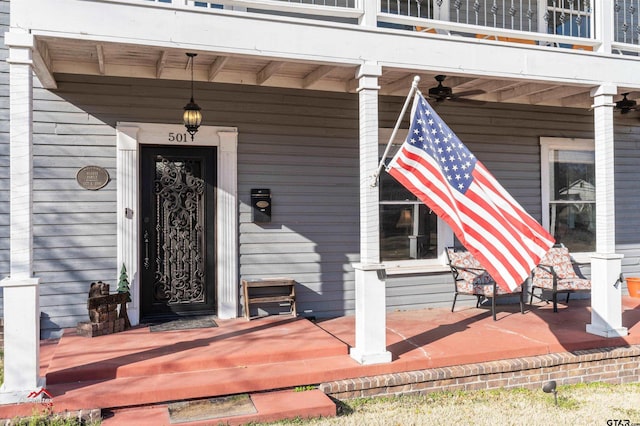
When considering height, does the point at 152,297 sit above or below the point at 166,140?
below

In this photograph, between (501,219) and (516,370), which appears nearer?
(501,219)

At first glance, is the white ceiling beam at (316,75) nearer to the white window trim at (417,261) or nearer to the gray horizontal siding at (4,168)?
the white window trim at (417,261)

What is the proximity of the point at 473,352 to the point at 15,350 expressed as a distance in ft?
11.4

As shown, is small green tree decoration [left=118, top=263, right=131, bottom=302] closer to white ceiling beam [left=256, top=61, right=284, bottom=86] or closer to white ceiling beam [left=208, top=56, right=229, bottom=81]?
white ceiling beam [left=208, top=56, right=229, bottom=81]

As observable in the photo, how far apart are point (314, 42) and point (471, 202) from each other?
179cm

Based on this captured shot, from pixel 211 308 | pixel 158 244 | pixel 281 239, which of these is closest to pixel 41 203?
pixel 158 244

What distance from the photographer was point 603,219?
5.18 m

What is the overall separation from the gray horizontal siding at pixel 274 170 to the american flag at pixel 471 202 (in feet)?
7.12

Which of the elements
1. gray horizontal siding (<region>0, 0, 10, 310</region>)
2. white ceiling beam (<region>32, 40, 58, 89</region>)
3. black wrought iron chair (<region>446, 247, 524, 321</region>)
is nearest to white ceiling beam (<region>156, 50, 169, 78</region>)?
white ceiling beam (<region>32, 40, 58, 89</region>)

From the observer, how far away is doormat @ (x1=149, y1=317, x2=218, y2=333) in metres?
5.22

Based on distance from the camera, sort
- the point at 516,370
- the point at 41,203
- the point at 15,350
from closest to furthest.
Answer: the point at 15,350
the point at 516,370
the point at 41,203

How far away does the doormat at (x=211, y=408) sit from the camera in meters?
3.56

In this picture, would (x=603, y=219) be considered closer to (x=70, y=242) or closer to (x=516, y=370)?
(x=516, y=370)

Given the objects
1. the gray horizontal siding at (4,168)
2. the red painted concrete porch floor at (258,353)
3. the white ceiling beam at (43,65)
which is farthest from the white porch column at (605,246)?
the gray horizontal siding at (4,168)
